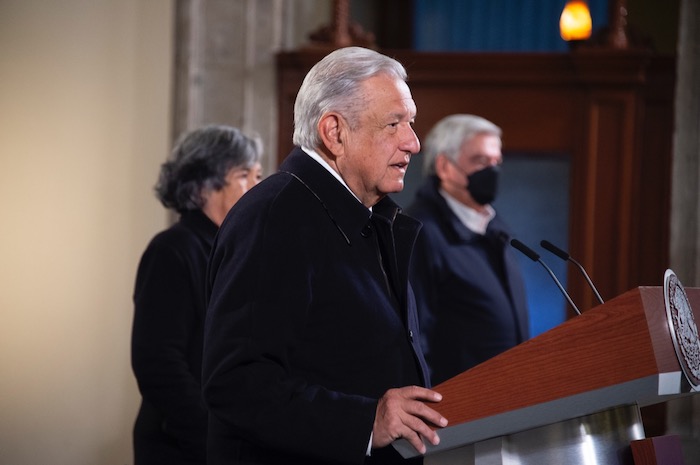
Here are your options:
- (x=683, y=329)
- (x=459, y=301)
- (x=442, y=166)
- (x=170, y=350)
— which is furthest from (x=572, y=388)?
(x=442, y=166)

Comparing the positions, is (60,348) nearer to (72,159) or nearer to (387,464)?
(72,159)

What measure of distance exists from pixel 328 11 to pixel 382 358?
5700 mm

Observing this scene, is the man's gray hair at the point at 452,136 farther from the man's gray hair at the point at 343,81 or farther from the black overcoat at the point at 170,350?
the man's gray hair at the point at 343,81

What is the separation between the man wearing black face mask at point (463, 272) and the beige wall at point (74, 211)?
157cm

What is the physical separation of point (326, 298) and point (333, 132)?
0.35m

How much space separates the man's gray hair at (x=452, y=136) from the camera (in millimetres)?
4227

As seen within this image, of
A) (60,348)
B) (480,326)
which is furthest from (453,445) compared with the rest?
(60,348)

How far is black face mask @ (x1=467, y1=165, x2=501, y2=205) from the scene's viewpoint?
13.4 ft

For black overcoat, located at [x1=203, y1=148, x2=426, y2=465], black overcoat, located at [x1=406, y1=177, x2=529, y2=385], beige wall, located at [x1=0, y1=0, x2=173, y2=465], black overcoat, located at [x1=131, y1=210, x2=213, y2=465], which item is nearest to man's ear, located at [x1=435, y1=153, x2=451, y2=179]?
black overcoat, located at [x1=406, y1=177, x2=529, y2=385]

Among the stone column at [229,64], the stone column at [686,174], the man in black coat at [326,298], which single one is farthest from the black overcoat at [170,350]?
the stone column at [686,174]

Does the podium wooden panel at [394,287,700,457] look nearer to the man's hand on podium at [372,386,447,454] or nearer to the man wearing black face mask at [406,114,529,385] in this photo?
the man's hand on podium at [372,386,447,454]

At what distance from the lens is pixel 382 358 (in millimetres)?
2035

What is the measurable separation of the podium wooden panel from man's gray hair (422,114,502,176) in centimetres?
250

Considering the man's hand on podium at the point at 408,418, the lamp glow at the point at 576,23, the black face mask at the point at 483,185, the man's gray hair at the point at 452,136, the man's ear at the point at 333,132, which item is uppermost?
the lamp glow at the point at 576,23
